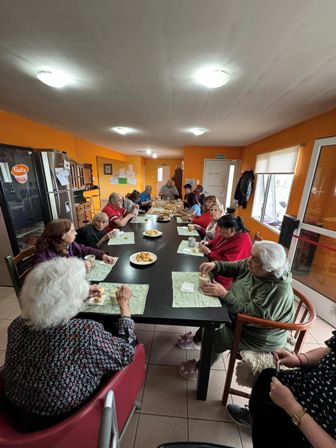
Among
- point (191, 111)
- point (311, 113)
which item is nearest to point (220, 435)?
point (191, 111)

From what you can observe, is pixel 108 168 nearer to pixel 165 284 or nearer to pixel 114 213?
pixel 114 213

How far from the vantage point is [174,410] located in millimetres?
1303

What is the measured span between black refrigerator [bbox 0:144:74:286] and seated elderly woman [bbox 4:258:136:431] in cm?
221

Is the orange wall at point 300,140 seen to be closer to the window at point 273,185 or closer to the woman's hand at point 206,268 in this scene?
the window at point 273,185

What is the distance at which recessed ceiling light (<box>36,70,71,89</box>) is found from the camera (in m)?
1.67

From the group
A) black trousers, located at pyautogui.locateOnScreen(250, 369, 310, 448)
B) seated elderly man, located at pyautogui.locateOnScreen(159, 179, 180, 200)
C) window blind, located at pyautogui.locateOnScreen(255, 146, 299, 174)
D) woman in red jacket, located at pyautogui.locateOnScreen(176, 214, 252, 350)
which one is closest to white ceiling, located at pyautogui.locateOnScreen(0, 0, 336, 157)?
window blind, located at pyautogui.locateOnScreen(255, 146, 299, 174)

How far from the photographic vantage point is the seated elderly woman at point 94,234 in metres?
2.07

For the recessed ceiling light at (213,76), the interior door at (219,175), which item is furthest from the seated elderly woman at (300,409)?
the interior door at (219,175)

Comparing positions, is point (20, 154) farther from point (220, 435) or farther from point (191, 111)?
point (220, 435)

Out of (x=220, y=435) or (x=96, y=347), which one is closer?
(x=96, y=347)

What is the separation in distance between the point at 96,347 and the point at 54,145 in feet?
14.8

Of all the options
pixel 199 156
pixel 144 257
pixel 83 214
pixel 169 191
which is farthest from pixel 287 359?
pixel 199 156

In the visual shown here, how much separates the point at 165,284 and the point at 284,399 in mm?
818

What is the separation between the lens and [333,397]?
755mm
